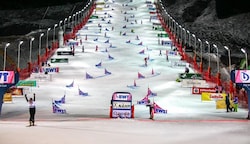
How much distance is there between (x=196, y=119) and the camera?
22906mm

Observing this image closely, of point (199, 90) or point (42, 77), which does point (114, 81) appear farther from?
point (199, 90)

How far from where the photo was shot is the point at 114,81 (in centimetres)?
3691

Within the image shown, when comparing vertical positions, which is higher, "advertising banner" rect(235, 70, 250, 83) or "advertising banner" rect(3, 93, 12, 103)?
"advertising banner" rect(235, 70, 250, 83)

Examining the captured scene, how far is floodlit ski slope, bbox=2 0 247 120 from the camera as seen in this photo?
25.6m

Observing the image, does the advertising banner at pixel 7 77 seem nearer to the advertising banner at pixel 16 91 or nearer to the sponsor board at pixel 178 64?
the advertising banner at pixel 16 91

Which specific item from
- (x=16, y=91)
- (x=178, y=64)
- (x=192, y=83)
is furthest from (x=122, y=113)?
(x=178, y=64)

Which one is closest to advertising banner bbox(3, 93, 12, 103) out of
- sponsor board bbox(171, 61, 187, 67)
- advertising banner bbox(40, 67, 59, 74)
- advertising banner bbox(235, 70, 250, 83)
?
advertising banner bbox(40, 67, 59, 74)

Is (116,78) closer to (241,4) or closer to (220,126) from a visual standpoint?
(220,126)

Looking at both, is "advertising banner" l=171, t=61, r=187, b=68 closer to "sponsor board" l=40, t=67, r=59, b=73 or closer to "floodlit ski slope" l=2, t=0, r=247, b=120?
"floodlit ski slope" l=2, t=0, r=247, b=120

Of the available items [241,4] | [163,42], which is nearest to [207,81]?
[163,42]

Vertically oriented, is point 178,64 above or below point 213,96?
above

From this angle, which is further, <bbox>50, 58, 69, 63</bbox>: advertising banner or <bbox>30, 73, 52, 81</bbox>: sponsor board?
<bbox>50, 58, 69, 63</bbox>: advertising banner

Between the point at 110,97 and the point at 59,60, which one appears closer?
the point at 110,97

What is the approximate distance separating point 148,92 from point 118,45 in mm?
22723
